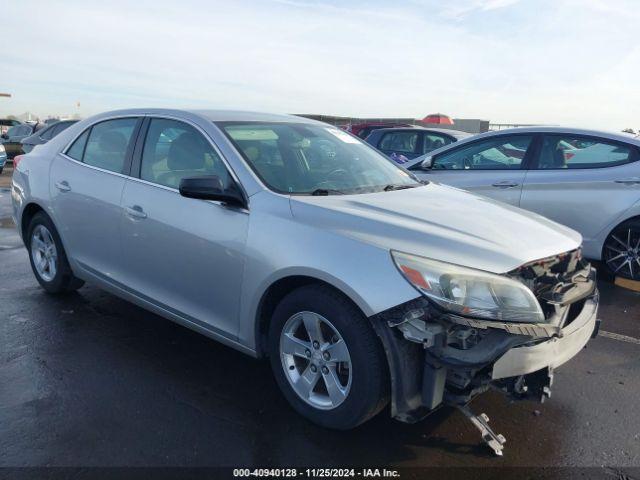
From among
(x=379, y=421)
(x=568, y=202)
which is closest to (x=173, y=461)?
(x=379, y=421)

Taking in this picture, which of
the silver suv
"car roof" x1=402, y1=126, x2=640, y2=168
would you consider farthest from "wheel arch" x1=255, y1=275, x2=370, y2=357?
"car roof" x1=402, y1=126, x2=640, y2=168

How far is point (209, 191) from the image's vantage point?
3244mm

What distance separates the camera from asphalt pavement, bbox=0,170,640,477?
9.32 feet

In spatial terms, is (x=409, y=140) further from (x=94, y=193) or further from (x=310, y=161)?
(x=94, y=193)

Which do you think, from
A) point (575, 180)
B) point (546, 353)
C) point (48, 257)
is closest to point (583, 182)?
point (575, 180)

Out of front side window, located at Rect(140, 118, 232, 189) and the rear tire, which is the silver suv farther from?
the rear tire

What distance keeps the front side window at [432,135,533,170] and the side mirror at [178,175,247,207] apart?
4.07 m

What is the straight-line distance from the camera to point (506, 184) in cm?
625

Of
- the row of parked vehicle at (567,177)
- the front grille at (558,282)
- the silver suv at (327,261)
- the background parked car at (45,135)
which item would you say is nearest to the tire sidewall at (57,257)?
the silver suv at (327,261)

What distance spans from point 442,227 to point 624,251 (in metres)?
3.62

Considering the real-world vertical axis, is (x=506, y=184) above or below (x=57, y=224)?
above

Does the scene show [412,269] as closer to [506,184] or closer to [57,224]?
[57,224]

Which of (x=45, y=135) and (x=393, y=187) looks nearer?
(x=393, y=187)

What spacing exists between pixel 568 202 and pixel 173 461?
4.76m
